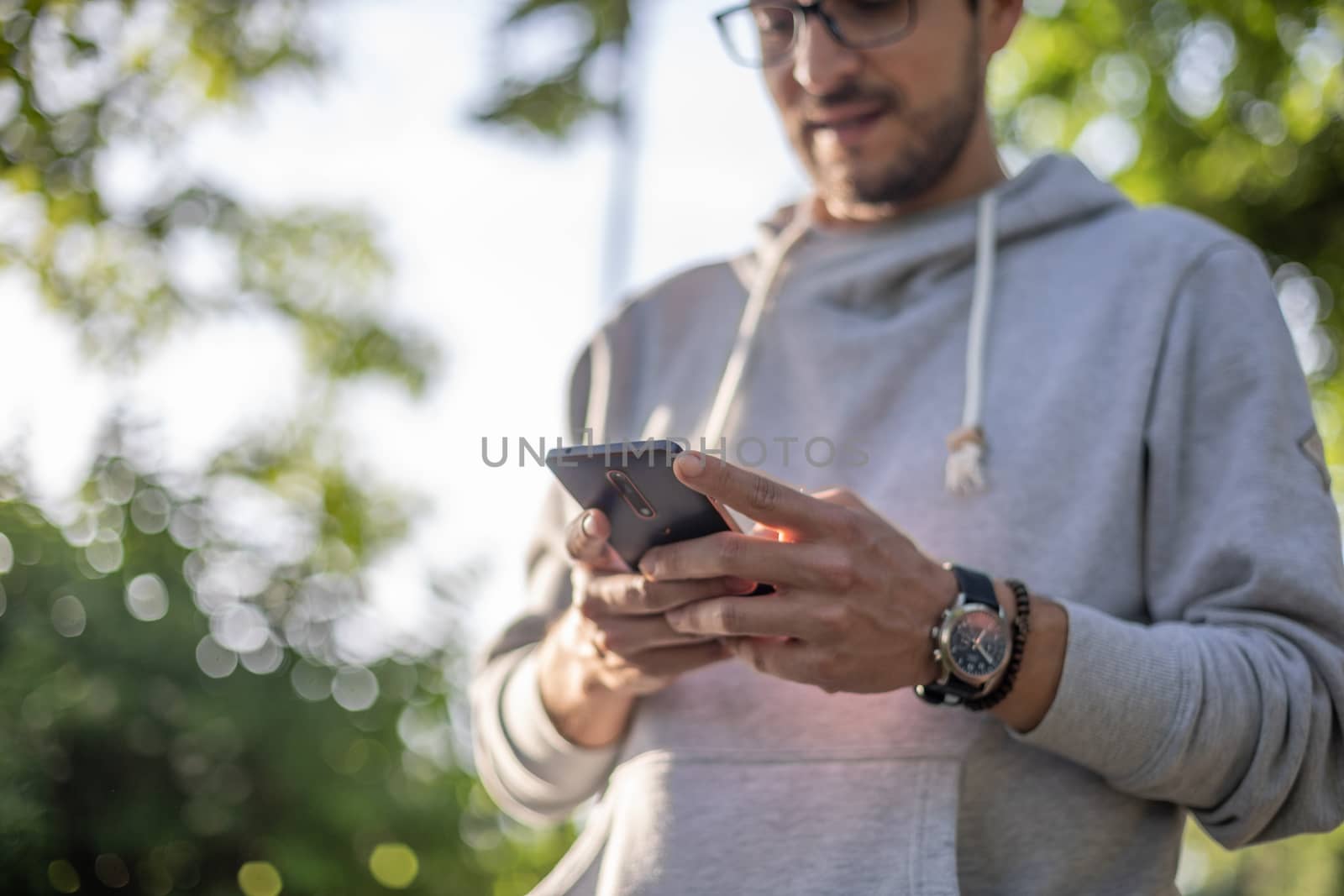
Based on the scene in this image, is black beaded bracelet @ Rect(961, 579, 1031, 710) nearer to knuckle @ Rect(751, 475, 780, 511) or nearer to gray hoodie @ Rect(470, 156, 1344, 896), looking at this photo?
gray hoodie @ Rect(470, 156, 1344, 896)

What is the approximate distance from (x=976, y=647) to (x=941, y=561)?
216 millimetres

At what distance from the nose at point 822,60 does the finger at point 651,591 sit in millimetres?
769

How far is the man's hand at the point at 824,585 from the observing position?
1.24m

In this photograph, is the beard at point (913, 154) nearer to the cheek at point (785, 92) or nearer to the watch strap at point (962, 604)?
the cheek at point (785, 92)

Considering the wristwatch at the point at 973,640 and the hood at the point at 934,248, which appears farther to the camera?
the hood at the point at 934,248

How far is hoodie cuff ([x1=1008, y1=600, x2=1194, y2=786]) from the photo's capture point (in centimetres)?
130

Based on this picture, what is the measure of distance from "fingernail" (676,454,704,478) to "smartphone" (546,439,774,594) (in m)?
0.02

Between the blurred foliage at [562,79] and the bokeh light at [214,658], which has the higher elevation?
the blurred foliage at [562,79]

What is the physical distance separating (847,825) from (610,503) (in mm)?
453

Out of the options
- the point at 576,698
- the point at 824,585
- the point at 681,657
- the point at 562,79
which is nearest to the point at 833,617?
the point at 824,585

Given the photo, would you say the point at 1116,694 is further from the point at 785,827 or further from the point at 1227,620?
the point at 785,827

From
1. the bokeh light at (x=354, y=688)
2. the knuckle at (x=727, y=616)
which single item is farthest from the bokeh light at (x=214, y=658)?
Result: the knuckle at (x=727, y=616)

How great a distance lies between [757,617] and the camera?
1270 mm

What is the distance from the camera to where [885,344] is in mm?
1715
